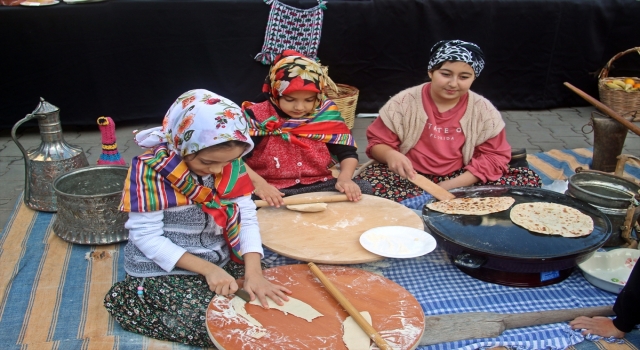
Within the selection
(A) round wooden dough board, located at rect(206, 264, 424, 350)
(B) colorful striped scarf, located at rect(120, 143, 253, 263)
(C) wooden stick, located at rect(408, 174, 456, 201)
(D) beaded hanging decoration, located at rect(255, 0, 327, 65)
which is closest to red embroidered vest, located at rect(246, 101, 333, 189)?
Answer: (C) wooden stick, located at rect(408, 174, 456, 201)

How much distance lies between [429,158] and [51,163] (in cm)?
214

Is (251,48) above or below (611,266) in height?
above

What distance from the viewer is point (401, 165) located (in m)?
2.79

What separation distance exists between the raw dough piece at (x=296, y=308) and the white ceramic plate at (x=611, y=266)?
1.32 meters

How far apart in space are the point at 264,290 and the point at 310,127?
3.93 ft

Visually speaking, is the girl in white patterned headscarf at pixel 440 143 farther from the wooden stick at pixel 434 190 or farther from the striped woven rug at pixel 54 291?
the striped woven rug at pixel 54 291

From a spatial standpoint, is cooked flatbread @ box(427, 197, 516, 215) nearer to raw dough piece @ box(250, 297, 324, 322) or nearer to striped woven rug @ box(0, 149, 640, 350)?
striped woven rug @ box(0, 149, 640, 350)

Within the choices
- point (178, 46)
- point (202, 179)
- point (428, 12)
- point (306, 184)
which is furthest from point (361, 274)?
point (428, 12)

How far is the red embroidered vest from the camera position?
112 inches

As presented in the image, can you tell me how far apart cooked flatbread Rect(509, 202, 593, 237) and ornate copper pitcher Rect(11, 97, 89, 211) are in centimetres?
241

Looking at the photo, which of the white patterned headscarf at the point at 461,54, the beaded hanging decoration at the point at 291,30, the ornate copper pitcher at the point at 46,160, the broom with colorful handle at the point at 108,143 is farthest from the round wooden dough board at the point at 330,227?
the beaded hanging decoration at the point at 291,30

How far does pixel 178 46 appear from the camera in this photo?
478 cm

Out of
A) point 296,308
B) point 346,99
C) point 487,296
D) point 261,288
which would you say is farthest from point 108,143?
point 346,99

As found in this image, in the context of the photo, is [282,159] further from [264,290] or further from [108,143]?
[264,290]
